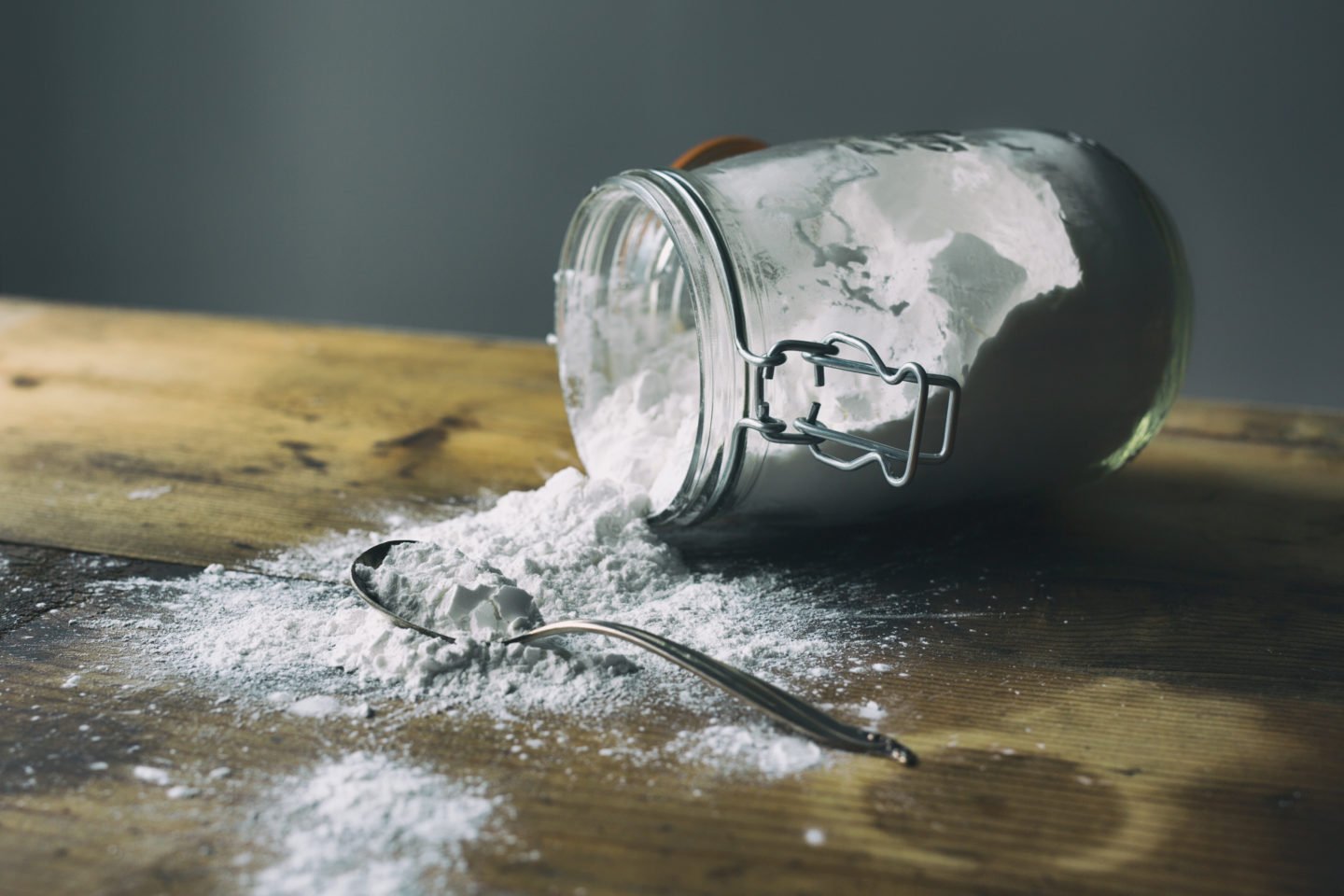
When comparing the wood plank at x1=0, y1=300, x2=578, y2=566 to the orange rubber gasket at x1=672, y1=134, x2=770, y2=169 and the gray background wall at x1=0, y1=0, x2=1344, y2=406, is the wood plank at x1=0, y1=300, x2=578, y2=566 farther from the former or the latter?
the gray background wall at x1=0, y1=0, x2=1344, y2=406

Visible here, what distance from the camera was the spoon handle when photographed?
49 centimetres

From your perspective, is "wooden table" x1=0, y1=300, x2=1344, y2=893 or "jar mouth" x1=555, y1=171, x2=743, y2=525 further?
"jar mouth" x1=555, y1=171, x2=743, y2=525

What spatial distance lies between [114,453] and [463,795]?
518mm

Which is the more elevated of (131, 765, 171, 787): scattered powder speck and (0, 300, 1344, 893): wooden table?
(0, 300, 1344, 893): wooden table

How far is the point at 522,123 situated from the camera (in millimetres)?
1642

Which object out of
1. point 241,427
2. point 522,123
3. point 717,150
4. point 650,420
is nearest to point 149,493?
point 241,427

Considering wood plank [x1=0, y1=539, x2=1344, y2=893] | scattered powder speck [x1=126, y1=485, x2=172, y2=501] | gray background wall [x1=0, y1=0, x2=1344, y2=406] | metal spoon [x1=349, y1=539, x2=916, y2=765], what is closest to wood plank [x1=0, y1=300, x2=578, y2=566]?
scattered powder speck [x1=126, y1=485, x2=172, y2=501]

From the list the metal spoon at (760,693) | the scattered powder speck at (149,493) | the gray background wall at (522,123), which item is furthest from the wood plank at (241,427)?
the gray background wall at (522,123)

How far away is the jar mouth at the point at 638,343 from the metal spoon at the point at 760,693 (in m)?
0.12

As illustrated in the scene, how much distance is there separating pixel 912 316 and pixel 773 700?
8.8 inches

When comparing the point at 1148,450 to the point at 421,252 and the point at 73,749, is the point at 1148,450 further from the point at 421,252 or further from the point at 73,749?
the point at 421,252

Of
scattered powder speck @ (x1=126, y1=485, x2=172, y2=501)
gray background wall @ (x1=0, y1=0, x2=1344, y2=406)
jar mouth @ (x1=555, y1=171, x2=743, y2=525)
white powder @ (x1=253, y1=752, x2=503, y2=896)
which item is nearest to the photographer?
white powder @ (x1=253, y1=752, x2=503, y2=896)

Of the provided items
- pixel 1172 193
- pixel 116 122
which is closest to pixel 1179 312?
pixel 1172 193

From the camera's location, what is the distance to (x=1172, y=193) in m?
1.47
